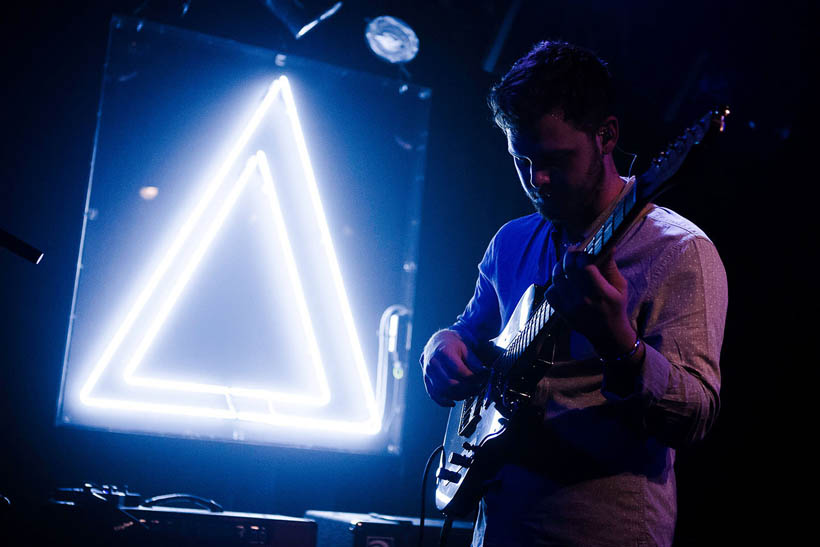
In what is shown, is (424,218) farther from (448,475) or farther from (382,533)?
(448,475)

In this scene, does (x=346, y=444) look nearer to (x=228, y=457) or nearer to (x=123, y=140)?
(x=228, y=457)

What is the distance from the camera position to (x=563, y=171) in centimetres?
183

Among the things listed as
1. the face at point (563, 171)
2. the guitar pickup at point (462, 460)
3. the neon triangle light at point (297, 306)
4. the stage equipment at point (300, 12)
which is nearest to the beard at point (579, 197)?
the face at point (563, 171)

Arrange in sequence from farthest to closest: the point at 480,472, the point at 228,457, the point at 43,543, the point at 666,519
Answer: the point at 228,457, the point at 43,543, the point at 480,472, the point at 666,519

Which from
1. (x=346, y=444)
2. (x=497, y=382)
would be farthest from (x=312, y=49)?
(x=497, y=382)

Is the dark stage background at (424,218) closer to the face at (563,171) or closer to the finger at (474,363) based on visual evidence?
the finger at (474,363)

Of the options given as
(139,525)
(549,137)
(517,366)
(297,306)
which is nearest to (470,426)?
(517,366)

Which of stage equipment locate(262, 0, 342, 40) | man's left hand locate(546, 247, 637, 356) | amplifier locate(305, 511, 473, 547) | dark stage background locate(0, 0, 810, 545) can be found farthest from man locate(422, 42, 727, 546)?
stage equipment locate(262, 0, 342, 40)

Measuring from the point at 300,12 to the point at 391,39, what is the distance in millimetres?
489

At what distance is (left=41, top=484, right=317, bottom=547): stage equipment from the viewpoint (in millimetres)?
2426

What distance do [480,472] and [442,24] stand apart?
294 cm

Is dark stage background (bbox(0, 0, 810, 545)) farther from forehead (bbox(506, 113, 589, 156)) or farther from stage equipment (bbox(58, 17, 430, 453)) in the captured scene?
forehead (bbox(506, 113, 589, 156))

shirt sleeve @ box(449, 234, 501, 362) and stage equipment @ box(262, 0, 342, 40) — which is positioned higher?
stage equipment @ box(262, 0, 342, 40)

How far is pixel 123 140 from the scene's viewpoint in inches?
137
